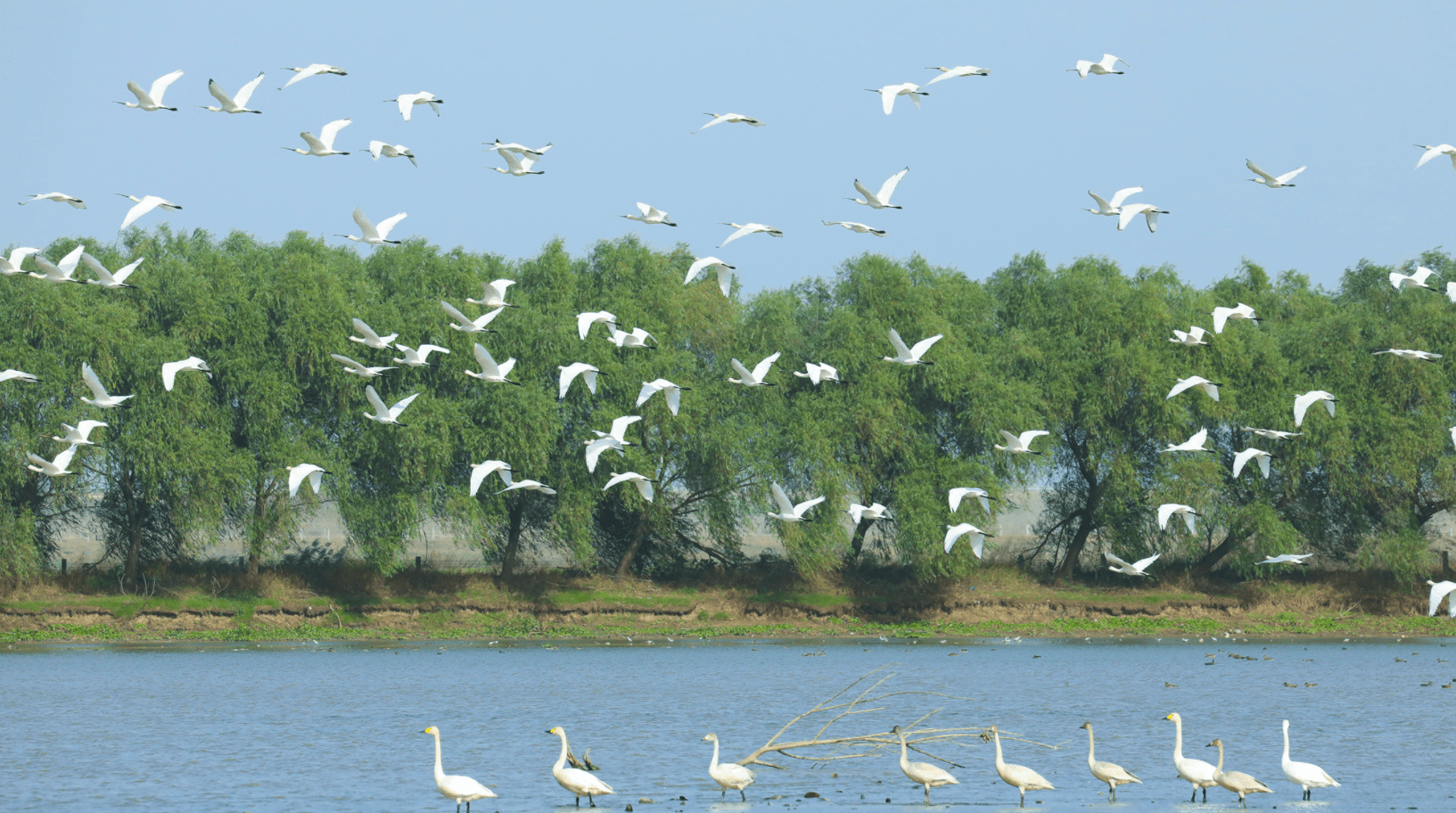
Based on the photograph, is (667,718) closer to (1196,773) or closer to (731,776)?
(731,776)

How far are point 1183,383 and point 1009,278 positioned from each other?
26390mm

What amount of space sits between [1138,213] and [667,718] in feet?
A: 52.8

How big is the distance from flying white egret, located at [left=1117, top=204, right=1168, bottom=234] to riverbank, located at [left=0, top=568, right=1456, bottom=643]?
20.9 metres

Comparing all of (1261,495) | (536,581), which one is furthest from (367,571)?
(1261,495)

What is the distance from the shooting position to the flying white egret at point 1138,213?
36825 mm

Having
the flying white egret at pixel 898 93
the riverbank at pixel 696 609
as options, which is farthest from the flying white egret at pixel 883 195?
the riverbank at pixel 696 609

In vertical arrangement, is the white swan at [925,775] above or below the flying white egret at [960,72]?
below

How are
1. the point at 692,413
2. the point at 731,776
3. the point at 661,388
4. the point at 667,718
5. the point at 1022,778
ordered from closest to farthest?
the point at 731,776, the point at 1022,778, the point at 667,718, the point at 661,388, the point at 692,413

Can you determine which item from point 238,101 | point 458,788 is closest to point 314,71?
point 238,101

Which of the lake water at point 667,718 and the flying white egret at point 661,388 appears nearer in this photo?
the lake water at point 667,718

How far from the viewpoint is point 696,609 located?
5712 cm

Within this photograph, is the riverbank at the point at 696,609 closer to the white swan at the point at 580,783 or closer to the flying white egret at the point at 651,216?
the flying white egret at the point at 651,216

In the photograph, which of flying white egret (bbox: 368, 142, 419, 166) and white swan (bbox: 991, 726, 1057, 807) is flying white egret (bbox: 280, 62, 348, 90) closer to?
flying white egret (bbox: 368, 142, 419, 166)

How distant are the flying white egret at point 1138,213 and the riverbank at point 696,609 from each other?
20.9 m
